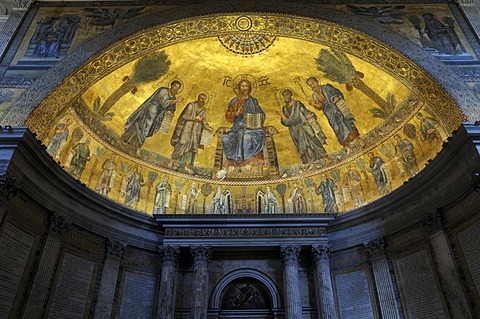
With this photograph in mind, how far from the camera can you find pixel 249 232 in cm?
1345

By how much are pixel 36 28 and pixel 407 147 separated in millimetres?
13339

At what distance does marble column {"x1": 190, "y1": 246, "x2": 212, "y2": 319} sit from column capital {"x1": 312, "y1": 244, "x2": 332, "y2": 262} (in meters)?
3.77

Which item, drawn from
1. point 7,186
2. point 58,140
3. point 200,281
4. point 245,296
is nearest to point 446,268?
point 245,296

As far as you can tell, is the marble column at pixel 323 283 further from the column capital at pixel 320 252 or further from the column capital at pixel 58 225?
the column capital at pixel 58 225

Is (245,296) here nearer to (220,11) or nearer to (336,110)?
(336,110)

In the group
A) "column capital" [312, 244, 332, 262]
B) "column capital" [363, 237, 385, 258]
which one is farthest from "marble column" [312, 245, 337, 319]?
"column capital" [363, 237, 385, 258]

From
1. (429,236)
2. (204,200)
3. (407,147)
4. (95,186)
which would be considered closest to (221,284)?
(204,200)

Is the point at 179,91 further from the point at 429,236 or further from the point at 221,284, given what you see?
the point at 429,236

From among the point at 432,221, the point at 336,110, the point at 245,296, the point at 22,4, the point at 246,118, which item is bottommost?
the point at 245,296

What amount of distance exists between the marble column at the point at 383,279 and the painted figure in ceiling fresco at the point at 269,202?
379 centimetres

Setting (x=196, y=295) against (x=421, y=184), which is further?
(x=196, y=295)

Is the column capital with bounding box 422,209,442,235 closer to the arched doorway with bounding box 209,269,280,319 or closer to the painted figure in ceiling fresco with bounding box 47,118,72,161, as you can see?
the arched doorway with bounding box 209,269,280,319

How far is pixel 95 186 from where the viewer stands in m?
12.9

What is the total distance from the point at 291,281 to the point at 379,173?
5051mm
